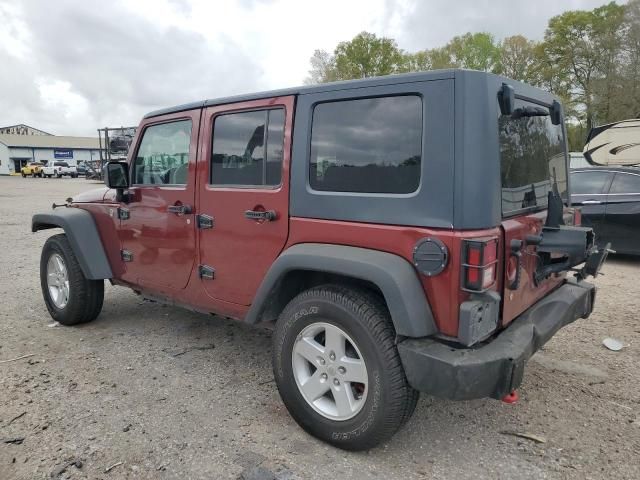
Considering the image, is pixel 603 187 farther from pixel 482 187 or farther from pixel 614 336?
pixel 482 187

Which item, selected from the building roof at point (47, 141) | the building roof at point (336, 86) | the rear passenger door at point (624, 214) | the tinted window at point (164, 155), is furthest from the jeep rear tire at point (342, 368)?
the building roof at point (47, 141)

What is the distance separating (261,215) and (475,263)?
4.53ft

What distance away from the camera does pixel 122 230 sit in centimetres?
425

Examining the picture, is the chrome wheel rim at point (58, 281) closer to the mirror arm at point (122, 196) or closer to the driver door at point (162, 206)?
the driver door at point (162, 206)

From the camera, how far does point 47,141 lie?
75.2 metres

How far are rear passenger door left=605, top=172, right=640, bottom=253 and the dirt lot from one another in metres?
3.00

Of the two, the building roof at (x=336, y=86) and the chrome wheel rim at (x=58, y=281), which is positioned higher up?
the building roof at (x=336, y=86)

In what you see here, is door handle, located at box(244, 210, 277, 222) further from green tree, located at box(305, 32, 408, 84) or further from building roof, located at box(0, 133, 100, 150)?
building roof, located at box(0, 133, 100, 150)

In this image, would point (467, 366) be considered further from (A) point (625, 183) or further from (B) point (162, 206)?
(A) point (625, 183)

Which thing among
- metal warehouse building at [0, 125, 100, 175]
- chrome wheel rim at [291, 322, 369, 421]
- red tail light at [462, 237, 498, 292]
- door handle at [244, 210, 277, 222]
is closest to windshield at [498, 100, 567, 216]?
red tail light at [462, 237, 498, 292]

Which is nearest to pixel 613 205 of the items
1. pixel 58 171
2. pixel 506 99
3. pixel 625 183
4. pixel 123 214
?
pixel 625 183

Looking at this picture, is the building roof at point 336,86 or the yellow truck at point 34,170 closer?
the building roof at point 336,86

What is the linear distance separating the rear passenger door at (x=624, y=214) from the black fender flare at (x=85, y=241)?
6.87 m

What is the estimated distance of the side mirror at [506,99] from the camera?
2455 mm
